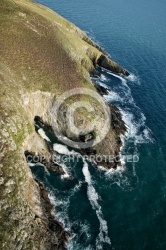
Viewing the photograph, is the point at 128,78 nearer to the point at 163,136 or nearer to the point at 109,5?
the point at 163,136

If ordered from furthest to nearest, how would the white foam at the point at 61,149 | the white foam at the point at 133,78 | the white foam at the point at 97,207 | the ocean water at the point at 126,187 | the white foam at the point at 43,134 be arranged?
the white foam at the point at 133,78
the white foam at the point at 43,134
the white foam at the point at 61,149
the ocean water at the point at 126,187
the white foam at the point at 97,207

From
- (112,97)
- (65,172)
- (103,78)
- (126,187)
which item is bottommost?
(103,78)

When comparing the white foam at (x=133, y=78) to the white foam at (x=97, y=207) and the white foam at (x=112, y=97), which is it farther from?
the white foam at (x=97, y=207)

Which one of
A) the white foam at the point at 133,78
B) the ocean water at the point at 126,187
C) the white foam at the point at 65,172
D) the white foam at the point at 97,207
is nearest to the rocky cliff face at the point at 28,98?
the ocean water at the point at 126,187

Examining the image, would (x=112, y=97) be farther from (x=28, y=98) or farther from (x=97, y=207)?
(x=97, y=207)

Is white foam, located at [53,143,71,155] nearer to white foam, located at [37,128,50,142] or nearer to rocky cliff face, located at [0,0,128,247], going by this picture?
white foam, located at [37,128,50,142]

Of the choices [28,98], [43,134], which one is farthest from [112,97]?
[28,98]

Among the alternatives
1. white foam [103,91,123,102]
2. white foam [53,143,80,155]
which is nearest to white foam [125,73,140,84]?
white foam [103,91,123,102]
